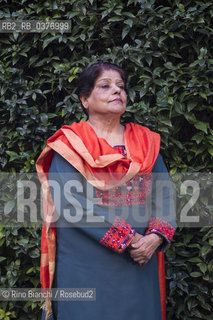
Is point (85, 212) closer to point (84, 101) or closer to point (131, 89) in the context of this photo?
point (84, 101)

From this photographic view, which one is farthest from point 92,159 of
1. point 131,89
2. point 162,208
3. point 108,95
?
point 131,89

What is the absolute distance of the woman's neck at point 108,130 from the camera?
2.03m

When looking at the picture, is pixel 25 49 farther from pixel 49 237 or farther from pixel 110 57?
pixel 49 237

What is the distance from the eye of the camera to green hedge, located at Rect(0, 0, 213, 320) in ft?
8.26

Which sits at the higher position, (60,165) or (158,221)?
(60,165)

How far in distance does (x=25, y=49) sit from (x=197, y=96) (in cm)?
124

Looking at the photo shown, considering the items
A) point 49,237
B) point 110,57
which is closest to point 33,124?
point 110,57

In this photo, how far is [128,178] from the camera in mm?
1895

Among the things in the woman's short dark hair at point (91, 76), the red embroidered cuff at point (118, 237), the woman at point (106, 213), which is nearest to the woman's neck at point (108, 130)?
the woman at point (106, 213)

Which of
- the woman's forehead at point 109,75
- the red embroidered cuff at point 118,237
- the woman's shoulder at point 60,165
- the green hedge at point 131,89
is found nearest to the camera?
the red embroidered cuff at point 118,237

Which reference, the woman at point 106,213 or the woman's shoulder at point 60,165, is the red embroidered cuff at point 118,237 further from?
the woman's shoulder at point 60,165

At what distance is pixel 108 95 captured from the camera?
198 cm

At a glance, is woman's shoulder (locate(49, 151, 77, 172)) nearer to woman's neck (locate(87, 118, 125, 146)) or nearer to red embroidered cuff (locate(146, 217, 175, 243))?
woman's neck (locate(87, 118, 125, 146))

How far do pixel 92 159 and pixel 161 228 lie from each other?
0.51 m
